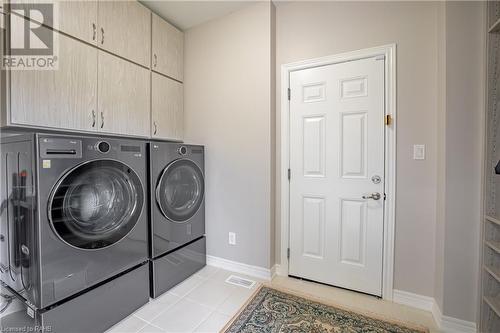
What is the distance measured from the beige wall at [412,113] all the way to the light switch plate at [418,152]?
28mm

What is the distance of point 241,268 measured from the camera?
2.24 meters

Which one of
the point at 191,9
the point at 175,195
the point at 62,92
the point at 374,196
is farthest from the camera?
the point at 191,9

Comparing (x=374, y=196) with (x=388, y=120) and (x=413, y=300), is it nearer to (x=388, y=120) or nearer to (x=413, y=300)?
(x=388, y=120)

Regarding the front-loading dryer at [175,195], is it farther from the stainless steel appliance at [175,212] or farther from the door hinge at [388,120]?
the door hinge at [388,120]

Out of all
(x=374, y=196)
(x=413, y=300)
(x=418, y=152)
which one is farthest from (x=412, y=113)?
(x=413, y=300)

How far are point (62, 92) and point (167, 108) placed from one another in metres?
0.91

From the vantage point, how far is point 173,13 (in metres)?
2.23

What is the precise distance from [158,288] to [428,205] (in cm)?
223

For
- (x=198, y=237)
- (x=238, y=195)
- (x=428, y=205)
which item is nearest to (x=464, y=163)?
(x=428, y=205)

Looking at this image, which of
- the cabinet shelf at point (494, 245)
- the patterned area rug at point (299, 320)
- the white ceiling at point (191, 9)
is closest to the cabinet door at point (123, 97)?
the white ceiling at point (191, 9)

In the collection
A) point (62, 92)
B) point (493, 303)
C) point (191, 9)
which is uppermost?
point (191, 9)

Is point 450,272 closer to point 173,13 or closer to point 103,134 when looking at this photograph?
point 103,134

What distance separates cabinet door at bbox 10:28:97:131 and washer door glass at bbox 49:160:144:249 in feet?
1.49

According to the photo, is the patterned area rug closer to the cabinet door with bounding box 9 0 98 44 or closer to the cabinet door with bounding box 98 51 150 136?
the cabinet door with bounding box 98 51 150 136
